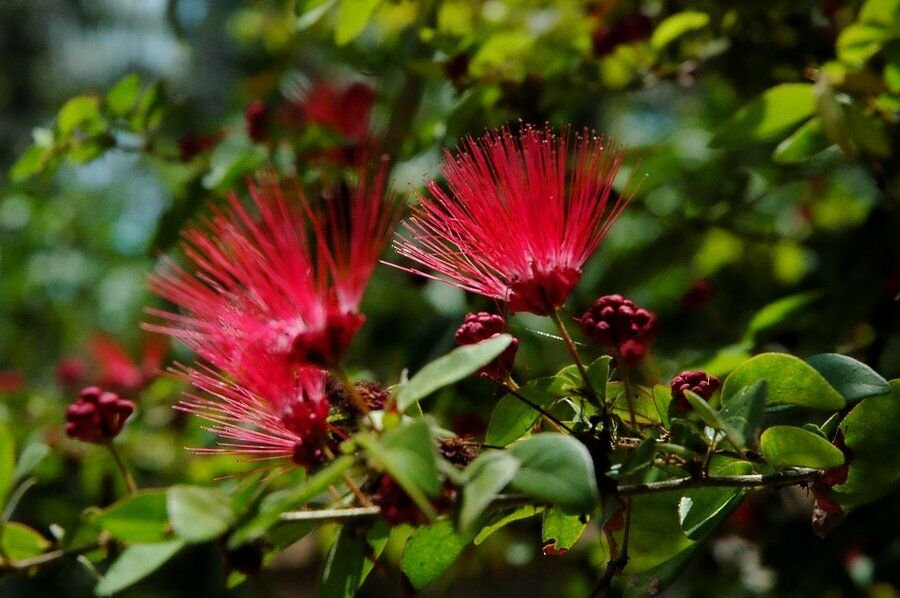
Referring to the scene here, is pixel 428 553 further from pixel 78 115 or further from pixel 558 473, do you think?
pixel 78 115

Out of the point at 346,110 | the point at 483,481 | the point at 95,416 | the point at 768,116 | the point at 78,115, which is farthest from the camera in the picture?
the point at 346,110

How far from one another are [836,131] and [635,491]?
739mm

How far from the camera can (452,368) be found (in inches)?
33.1

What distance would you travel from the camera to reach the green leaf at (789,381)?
0.89 meters

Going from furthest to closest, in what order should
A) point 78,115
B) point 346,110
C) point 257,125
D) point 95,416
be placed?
point 346,110, point 257,125, point 78,115, point 95,416

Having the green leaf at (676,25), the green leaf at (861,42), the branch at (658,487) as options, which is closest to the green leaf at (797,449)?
the branch at (658,487)

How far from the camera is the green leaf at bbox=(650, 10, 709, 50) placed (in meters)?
1.94

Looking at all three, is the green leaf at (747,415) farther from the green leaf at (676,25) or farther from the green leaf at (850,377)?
the green leaf at (676,25)

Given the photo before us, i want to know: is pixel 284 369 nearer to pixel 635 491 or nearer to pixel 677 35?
pixel 635 491

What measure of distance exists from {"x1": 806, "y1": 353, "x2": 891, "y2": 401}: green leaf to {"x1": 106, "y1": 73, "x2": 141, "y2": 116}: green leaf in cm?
151

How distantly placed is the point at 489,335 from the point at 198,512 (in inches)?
15.3

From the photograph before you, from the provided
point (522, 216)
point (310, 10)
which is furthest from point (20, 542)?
point (310, 10)

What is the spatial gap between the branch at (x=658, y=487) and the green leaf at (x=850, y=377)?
0.40ft

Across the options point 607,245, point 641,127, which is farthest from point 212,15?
point 607,245
